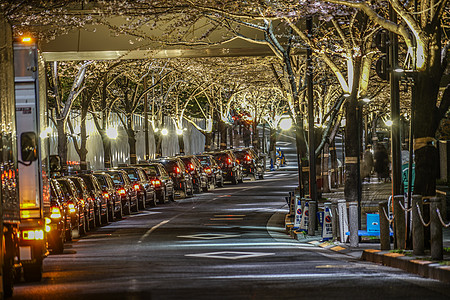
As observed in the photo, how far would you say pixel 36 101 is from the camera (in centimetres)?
1253

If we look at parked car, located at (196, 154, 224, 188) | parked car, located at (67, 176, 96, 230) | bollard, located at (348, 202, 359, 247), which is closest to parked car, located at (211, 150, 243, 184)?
parked car, located at (196, 154, 224, 188)

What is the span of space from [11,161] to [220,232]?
12.5m

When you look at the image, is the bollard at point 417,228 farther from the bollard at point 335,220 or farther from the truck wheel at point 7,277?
the truck wheel at point 7,277

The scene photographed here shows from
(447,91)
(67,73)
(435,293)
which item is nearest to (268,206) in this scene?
(67,73)

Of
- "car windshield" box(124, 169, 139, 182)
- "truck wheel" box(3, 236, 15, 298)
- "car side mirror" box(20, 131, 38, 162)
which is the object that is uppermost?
"car side mirror" box(20, 131, 38, 162)

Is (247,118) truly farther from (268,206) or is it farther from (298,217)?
(298,217)

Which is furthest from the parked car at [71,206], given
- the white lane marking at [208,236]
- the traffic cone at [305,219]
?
the traffic cone at [305,219]

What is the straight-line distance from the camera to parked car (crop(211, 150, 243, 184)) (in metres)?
47.2

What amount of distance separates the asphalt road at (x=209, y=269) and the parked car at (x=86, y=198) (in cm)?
48

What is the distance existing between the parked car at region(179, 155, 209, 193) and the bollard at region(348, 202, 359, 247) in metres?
21.9

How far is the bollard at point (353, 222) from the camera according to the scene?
1755 cm

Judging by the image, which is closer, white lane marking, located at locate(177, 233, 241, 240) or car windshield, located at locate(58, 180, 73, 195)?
car windshield, located at locate(58, 180, 73, 195)

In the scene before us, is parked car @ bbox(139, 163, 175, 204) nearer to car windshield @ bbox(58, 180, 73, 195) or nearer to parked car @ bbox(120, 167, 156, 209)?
parked car @ bbox(120, 167, 156, 209)

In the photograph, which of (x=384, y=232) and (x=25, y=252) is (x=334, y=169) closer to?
(x=384, y=232)
